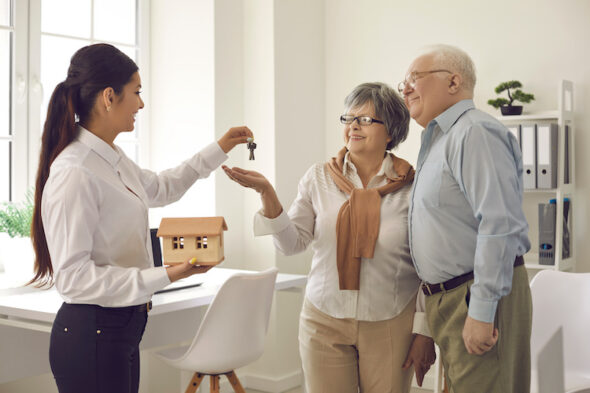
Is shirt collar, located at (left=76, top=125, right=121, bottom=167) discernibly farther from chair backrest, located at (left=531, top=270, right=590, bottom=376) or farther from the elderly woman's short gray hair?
chair backrest, located at (left=531, top=270, right=590, bottom=376)

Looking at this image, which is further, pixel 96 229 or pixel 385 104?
pixel 385 104

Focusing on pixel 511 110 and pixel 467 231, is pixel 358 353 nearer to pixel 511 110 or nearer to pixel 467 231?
pixel 467 231

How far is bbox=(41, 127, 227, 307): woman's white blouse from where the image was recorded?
150 centimetres

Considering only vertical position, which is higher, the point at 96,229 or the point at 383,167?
the point at 383,167

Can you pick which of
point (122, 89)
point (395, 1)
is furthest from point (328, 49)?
point (122, 89)

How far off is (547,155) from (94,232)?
2.36 metres

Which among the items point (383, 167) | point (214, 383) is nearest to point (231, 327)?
point (214, 383)

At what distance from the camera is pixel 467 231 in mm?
1576

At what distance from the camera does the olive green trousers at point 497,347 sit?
1.56 meters

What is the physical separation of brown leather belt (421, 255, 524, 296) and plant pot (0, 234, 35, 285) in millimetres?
1745

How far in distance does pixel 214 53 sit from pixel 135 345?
7.78ft

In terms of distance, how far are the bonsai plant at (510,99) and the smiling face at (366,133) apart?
5.24 feet

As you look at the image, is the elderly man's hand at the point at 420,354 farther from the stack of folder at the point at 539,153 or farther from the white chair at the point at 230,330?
the stack of folder at the point at 539,153

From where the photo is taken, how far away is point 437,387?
3105 mm
